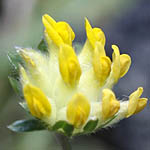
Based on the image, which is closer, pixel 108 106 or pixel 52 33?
pixel 108 106

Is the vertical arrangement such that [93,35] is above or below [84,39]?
above

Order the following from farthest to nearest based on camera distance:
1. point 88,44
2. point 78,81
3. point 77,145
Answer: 1. point 77,145
2. point 88,44
3. point 78,81

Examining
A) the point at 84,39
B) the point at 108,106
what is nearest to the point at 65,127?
the point at 108,106

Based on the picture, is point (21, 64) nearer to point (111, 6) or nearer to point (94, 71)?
point (94, 71)

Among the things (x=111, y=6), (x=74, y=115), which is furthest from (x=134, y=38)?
(x=74, y=115)

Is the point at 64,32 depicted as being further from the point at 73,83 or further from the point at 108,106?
the point at 108,106

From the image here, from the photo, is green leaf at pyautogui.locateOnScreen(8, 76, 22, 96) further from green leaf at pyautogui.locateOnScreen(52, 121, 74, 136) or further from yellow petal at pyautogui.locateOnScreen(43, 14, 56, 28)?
yellow petal at pyautogui.locateOnScreen(43, 14, 56, 28)
